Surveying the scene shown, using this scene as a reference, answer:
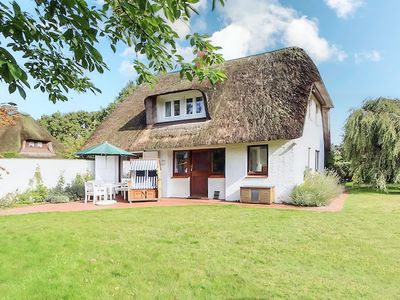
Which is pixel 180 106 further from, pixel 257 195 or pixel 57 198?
pixel 57 198

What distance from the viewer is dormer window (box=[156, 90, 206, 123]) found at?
15.5 m

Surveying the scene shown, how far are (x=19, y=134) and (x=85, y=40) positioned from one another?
3296 cm

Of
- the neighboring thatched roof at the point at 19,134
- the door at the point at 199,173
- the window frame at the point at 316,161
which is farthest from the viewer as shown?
the neighboring thatched roof at the point at 19,134

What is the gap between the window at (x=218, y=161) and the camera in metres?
14.6

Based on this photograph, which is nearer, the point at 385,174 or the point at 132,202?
the point at 132,202

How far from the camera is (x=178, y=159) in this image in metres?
15.8

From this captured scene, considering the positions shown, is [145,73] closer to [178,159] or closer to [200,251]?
[200,251]

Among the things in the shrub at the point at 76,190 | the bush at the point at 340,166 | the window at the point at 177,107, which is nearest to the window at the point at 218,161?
the window at the point at 177,107

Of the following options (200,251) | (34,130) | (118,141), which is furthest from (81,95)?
(34,130)

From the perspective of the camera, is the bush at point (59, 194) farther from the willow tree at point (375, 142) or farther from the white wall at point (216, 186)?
the willow tree at point (375, 142)

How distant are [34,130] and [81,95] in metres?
32.4

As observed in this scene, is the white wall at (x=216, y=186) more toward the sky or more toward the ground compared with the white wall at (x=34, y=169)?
more toward the ground

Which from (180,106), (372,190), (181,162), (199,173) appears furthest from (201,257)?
(372,190)

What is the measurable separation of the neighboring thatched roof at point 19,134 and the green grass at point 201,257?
2469cm
